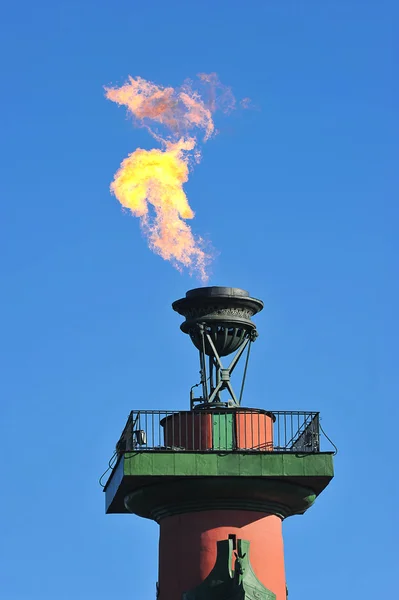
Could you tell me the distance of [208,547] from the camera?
5156 centimetres

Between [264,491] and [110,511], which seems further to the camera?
[110,511]

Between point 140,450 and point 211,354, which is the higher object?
point 211,354

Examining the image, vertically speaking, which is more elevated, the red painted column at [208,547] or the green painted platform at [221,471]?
the green painted platform at [221,471]

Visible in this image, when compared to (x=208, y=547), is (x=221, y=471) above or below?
above

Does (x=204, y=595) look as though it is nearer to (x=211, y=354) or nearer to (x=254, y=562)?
(x=254, y=562)

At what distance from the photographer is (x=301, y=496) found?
52.5 meters

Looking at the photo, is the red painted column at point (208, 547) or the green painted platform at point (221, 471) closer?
the green painted platform at point (221, 471)

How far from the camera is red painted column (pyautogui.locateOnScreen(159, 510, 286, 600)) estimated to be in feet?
169

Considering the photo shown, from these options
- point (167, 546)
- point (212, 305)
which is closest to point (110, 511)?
point (167, 546)

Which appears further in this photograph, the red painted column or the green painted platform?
the red painted column

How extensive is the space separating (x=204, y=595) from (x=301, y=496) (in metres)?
3.72

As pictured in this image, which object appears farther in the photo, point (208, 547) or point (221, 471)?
point (208, 547)

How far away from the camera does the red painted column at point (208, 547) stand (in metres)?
51.6

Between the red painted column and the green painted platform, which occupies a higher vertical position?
the green painted platform
